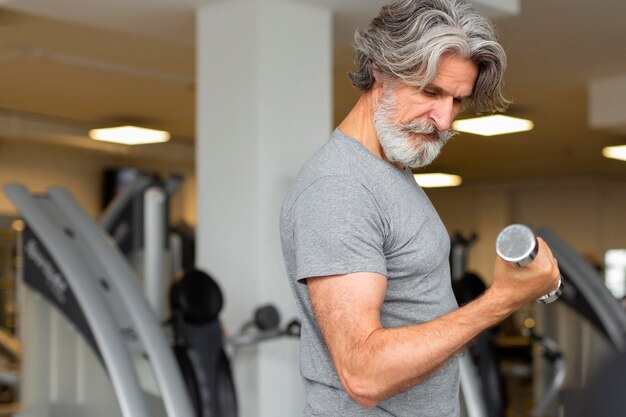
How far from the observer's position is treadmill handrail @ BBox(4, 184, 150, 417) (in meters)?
2.71

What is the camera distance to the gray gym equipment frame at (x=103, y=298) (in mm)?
2740

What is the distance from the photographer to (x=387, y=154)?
4.19 feet

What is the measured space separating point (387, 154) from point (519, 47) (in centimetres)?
369

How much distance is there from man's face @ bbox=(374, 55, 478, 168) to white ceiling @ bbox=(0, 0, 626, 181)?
91.7 inches

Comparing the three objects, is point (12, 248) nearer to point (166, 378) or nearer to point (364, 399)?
point (166, 378)

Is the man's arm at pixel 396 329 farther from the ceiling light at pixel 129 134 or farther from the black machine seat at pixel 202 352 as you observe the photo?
the ceiling light at pixel 129 134

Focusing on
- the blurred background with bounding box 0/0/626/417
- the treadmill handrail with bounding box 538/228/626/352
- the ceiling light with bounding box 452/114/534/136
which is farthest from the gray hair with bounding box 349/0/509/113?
the ceiling light with bounding box 452/114/534/136

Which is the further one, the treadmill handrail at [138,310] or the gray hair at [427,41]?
the treadmill handrail at [138,310]

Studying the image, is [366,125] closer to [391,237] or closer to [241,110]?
[391,237]

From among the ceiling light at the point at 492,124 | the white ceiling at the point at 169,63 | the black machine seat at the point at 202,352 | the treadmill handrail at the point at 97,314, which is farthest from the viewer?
the ceiling light at the point at 492,124

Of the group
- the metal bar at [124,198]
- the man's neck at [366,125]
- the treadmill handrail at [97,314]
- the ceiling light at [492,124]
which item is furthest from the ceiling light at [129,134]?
the man's neck at [366,125]

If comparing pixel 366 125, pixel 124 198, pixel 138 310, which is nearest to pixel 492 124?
pixel 124 198

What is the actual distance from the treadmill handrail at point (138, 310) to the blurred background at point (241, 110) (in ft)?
0.68

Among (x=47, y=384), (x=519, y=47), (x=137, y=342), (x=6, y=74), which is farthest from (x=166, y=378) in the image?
(x=6, y=74)
